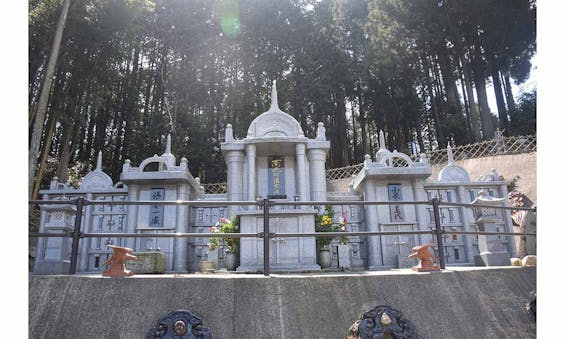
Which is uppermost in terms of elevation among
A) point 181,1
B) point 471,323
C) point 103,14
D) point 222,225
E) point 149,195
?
point 181,1

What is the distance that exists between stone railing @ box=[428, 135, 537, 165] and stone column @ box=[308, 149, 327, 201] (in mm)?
10698

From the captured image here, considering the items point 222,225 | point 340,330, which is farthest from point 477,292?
point 222,225

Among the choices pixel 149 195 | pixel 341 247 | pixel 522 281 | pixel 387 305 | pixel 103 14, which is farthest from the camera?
pixel 103 14

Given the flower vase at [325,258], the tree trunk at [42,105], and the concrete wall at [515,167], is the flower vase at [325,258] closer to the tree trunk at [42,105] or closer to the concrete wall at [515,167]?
the tree trunk at [42,105]

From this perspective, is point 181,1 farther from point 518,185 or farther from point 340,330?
point 340,330

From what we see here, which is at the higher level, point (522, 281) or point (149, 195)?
point (149, 195)

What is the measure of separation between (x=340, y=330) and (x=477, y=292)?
1436 mm

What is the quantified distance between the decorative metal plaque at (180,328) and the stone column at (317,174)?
645cm

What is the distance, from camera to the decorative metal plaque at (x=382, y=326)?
307 cm

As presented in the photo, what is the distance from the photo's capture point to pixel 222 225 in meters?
8.09

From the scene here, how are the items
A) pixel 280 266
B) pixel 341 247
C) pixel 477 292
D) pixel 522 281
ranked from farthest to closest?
pixel 341 247 < pixel 280 266 < pixel 522 281 < pixel 477 292

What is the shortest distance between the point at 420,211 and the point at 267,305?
22.8 feet

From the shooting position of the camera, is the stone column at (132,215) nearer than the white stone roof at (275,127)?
Yes

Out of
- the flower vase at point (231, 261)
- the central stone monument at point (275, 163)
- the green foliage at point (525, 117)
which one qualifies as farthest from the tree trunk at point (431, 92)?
the flower vase at point (231, 261)
